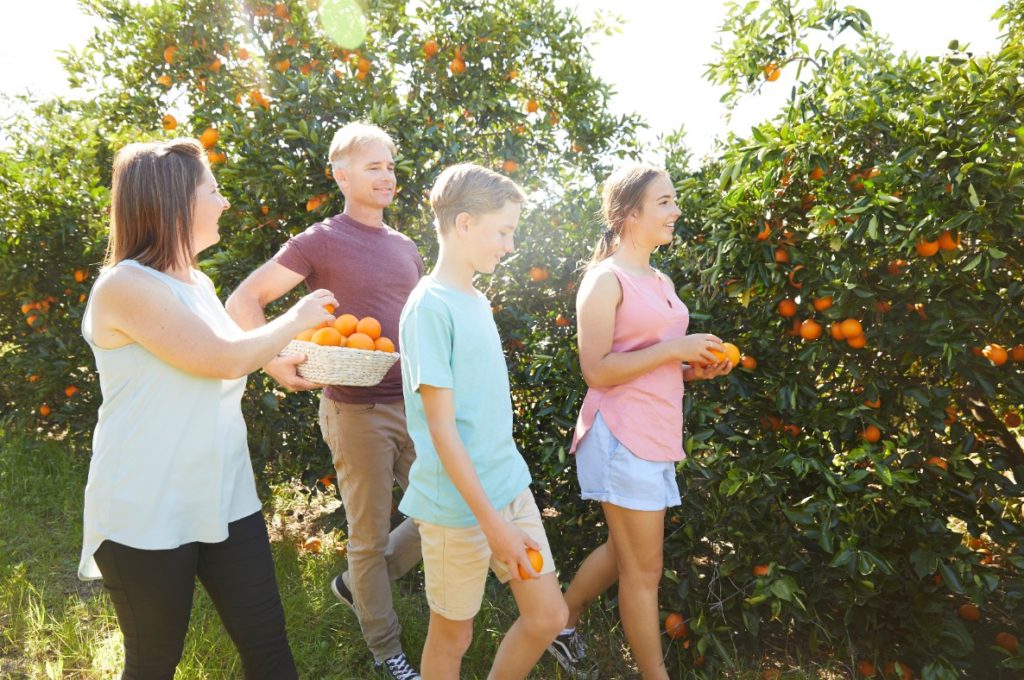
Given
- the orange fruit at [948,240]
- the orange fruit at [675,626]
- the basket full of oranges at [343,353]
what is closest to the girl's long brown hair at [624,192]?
the basket full of oranges at [343,353]

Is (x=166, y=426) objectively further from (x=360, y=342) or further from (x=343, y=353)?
(x=360, y=342)

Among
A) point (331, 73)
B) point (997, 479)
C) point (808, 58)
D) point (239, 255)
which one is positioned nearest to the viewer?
point (997, 479)

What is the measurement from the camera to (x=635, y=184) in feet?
8.04

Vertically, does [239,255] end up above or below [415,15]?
below

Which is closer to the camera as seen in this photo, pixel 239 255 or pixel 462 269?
pixel 462 269

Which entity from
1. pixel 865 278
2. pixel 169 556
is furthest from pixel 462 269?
pixel 865 278

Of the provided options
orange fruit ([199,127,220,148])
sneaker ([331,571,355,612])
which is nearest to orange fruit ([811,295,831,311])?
sneaker ([331,571,355,612])

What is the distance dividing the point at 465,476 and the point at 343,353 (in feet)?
2.03

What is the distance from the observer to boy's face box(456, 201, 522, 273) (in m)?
1.97

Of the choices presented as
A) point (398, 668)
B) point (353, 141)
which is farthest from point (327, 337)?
point (398, 668)

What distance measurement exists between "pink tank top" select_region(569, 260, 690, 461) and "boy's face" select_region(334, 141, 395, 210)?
85cm

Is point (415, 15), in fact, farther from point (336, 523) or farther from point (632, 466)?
point (632, 466)

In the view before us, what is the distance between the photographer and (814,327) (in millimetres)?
2686

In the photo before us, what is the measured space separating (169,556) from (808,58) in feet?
10.5
